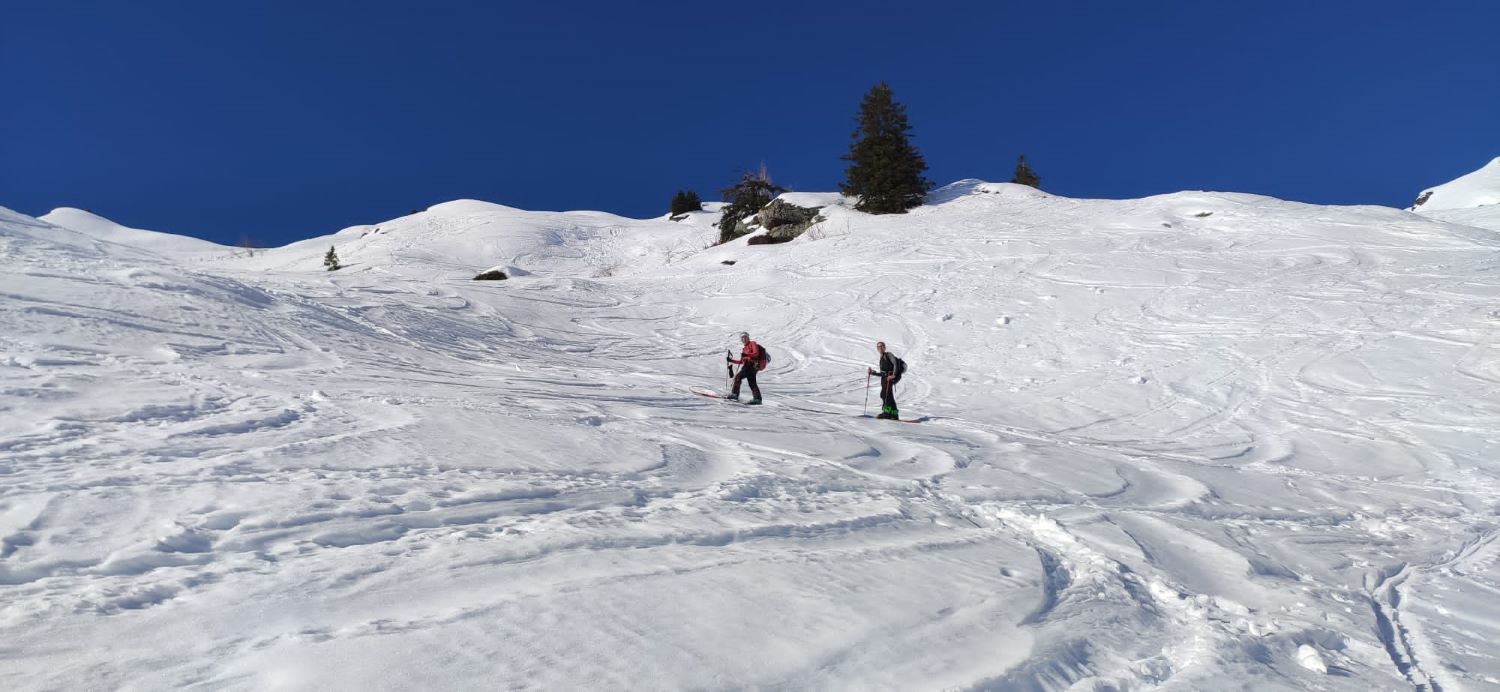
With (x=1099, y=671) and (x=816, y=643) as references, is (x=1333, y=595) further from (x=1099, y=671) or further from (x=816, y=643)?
(x=816, y=643)

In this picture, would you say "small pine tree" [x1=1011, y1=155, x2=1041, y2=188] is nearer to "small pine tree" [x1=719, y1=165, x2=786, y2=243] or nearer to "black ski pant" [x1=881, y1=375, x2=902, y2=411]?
"small pine tree" [x1=719, y1=165, x2=786, y2=243]

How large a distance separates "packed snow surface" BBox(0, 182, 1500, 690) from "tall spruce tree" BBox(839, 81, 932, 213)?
20.3m

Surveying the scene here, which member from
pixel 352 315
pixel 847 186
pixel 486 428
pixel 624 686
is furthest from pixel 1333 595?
pixel 847 186

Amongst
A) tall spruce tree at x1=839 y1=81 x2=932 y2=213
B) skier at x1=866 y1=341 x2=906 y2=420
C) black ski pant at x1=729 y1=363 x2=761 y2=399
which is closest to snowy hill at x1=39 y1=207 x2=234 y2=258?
tall spruce tree at x1=839 y1=81 x2=932 y2=213

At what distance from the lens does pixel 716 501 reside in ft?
17.6

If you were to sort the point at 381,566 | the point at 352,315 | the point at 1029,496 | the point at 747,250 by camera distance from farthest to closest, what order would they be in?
the point at 747,250, the point at 352,315, the point at 1029,496, the point at 381,566

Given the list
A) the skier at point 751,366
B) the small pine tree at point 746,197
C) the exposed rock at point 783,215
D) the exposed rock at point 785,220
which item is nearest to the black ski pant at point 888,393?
the skier at point 751,366

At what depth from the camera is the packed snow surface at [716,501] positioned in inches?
122

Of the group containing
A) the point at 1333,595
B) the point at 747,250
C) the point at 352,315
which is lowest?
the point at 1333,595

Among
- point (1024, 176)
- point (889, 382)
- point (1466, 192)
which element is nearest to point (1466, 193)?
point (1466, 192)

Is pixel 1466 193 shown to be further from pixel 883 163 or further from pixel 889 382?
pixel 889 382

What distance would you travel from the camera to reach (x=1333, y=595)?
4.79 metres

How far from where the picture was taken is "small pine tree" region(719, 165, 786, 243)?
42281mm

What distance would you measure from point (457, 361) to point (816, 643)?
37.5 ft
